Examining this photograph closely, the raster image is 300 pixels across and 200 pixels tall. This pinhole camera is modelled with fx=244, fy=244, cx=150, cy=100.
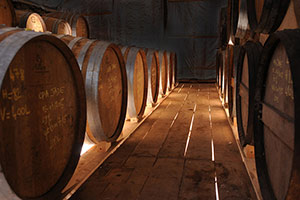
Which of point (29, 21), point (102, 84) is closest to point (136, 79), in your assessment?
point (102, 84)

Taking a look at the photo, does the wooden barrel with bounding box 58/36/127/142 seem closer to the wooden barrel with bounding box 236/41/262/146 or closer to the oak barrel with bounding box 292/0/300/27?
the wooden barrel with bounding box 236/41/262/146

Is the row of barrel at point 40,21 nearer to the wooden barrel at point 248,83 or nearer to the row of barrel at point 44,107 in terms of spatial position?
the row of barrel at point 44,107

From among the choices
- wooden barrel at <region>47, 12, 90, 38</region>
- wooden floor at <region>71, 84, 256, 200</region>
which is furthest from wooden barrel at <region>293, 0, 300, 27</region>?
wooden barrel at <region>47, 12, 90, 38</region>

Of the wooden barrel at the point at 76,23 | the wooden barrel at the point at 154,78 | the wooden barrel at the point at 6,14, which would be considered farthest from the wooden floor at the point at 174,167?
the wooden barrel at the point at 76,23

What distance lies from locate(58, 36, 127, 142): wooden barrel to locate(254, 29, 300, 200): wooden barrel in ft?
4.95

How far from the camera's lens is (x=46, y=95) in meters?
1.66

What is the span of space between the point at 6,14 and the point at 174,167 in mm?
3895

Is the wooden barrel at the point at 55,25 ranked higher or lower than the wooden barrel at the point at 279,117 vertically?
higher

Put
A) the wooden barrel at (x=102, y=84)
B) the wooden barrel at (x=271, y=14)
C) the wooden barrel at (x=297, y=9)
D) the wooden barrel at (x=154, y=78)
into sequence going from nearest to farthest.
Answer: the wooden barrel at (x=297, y=9) < the wooden barrel at (x=271, y=14) < the wooden barrel at (x=102, y=84) < the wooden barrel at (x=154, y=78)

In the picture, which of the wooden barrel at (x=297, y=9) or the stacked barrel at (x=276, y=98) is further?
the wooden barrel at (x=297, y=9)

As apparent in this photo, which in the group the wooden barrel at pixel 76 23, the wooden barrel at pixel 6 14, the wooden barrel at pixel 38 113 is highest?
the wooden barrel at pixel 76 23

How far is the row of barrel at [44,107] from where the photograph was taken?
1296mm

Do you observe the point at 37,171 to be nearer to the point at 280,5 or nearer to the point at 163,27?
the point at 280,5

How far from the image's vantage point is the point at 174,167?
2799mm
